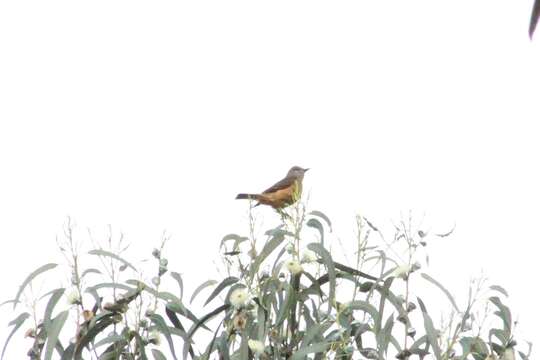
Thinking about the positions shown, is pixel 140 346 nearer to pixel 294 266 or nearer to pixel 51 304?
pixel 51 304

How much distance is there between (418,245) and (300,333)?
49 centimetres

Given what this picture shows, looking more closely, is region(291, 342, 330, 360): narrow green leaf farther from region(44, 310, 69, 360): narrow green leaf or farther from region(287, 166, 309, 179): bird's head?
region(287, 166, 309, 179): bird's head

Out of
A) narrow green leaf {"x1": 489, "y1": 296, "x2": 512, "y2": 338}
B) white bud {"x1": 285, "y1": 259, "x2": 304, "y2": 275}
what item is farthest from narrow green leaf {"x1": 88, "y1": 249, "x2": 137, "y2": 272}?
narrow green leaf {"x1": 489, "y1": 296, "x2": 512, "y2": 338}

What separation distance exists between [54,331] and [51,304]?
14 centimetres

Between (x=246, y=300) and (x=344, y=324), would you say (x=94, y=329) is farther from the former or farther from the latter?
(x=344, y=324)

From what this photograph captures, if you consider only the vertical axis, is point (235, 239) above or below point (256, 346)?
above

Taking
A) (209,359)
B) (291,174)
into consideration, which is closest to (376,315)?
(209,359)

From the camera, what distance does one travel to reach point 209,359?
2.90 m

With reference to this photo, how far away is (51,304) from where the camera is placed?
302 cm

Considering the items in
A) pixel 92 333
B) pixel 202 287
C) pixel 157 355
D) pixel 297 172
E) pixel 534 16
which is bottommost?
pixel 157 355

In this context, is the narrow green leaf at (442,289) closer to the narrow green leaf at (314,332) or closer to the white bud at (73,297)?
the narrow green leaf at (314,332)

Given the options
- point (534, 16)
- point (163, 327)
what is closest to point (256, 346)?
point (163, 327)

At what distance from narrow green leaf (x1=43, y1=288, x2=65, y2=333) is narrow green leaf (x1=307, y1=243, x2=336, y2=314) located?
866 millimetres

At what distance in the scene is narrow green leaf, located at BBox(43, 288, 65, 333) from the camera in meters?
3.00
